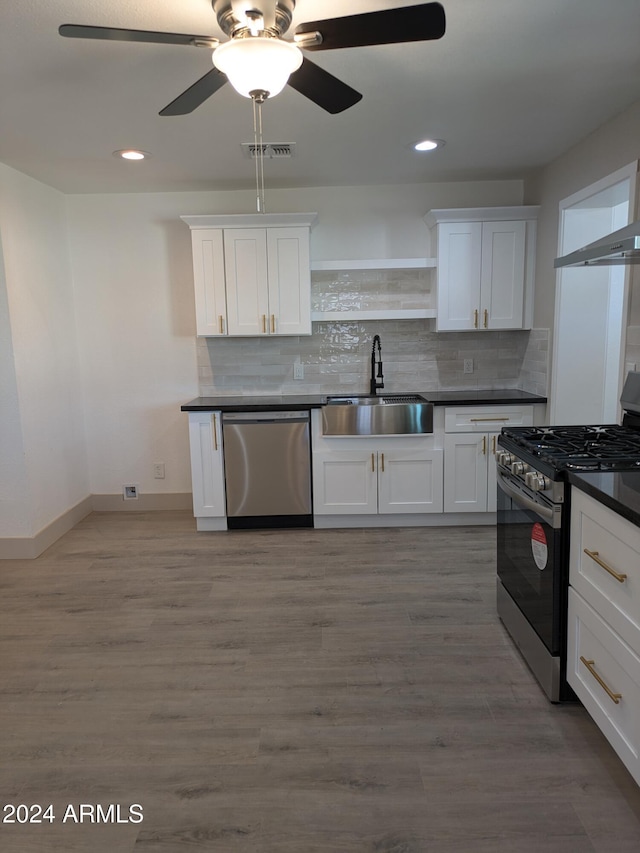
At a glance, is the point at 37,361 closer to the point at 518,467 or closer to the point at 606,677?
the point at 518,467

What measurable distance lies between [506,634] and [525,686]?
376 millimetres

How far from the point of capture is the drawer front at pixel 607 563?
154 centimetres

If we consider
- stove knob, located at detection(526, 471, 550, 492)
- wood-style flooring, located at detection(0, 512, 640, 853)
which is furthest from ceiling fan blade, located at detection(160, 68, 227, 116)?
wood-style flooring, located at detection(0, 512, 640, 853)

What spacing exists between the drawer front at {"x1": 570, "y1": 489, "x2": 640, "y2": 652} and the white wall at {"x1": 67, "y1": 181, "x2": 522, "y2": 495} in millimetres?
2762

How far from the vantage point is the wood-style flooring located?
62.5 inches

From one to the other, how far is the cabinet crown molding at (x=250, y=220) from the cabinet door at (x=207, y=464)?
51.9 inches

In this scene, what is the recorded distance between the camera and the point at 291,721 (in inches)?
79.7

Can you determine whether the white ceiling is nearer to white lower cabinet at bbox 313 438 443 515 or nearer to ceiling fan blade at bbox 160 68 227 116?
ceiling fan blade at bbox 160 68 227 116

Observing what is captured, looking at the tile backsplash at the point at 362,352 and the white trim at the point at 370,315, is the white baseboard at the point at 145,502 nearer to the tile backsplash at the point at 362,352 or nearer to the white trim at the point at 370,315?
the tile backsplash at the point at 362,352

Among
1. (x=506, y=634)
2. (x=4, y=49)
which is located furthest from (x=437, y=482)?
(x=4, y=49)

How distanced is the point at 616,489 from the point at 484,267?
260 centimetres

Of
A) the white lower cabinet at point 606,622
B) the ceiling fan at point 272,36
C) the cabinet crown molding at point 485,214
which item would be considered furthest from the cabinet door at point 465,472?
the ceiling fan at point 272,36

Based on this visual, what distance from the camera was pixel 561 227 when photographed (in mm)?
3488

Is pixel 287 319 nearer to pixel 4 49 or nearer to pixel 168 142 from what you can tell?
pixel 168 142
